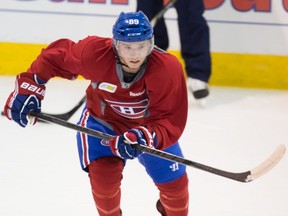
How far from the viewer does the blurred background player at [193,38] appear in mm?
3531

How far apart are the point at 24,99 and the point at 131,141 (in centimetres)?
39

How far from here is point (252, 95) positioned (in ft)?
12.2

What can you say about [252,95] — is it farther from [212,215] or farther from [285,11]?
[212,215]

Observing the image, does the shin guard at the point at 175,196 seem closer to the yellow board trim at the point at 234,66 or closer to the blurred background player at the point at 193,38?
the blurred background player at the point at 193,38

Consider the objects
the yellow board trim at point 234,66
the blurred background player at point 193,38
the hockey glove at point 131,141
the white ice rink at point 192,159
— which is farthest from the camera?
the yellow board trim at point 234,66

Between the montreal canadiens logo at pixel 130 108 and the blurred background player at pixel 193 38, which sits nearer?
the montreal canadiens logo at pixel 130 108

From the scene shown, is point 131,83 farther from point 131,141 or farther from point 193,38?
point 193,38

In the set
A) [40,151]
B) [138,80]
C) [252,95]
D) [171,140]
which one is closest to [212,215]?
[171,140]

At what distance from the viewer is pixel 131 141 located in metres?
1.79

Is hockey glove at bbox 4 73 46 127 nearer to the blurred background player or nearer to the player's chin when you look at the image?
the player's chin

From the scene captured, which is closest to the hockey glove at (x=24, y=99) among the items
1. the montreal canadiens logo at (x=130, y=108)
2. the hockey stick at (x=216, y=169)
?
the hockey stick at (x=216, y=169)

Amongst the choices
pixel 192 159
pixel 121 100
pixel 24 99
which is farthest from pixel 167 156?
pixel 192 159

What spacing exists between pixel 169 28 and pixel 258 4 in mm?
529

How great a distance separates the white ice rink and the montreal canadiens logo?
0.50 meters
